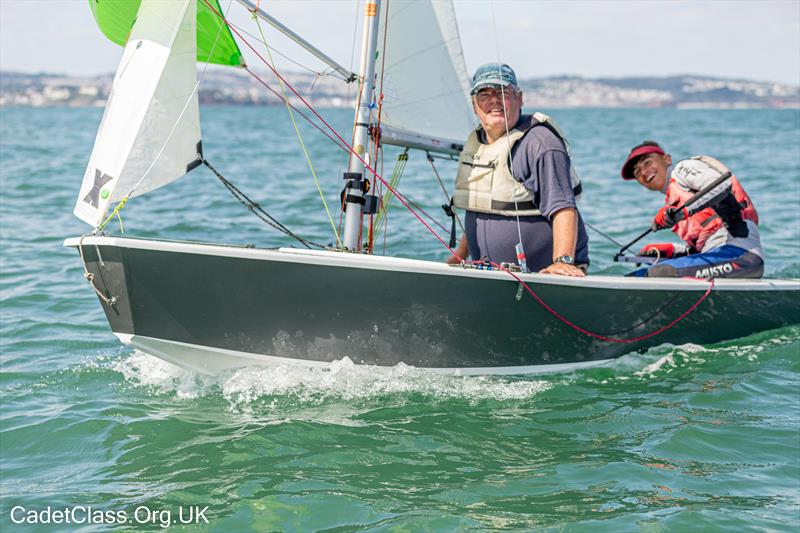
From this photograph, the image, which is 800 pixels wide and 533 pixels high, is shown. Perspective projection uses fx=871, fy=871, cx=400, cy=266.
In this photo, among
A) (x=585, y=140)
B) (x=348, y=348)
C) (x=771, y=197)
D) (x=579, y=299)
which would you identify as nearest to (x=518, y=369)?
(x=579, y=299)

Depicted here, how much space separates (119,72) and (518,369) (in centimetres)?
306

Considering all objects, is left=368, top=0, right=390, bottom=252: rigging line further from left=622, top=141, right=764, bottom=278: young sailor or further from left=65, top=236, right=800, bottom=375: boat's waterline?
left=622, top=141, right=764, bottom=278: young sailor

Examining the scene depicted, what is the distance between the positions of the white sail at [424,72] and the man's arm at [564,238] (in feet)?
Result: 5.31

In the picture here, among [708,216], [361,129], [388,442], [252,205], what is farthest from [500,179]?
[708,216]

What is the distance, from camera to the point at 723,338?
6.30 meters

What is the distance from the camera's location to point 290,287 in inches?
199

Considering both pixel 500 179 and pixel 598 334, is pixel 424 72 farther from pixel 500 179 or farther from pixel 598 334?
pixel 598 334

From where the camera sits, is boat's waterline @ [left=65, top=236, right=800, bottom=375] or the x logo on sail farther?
boat's waterline @ [left=65, top=236, right=800, bottom=375]

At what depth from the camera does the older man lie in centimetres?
527

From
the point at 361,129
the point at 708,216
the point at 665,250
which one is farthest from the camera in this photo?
the point at 665,250

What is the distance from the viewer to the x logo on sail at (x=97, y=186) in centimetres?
483

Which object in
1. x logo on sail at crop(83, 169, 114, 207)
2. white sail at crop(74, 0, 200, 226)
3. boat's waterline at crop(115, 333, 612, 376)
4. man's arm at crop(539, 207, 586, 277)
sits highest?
white sail at crop(74, 0, 200, 226)

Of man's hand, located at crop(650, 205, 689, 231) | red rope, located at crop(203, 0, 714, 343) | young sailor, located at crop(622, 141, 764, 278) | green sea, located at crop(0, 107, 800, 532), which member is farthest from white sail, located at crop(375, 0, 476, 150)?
green sea, located at crop(0, 107, 800, 532)

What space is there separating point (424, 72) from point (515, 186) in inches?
61.5
